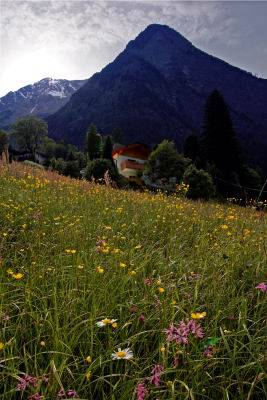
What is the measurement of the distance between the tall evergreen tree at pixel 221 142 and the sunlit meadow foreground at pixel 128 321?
2387 inches

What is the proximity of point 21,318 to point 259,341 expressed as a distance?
156cm

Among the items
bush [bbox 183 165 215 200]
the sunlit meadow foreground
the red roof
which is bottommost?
bush [bbox 183 165 215 200]

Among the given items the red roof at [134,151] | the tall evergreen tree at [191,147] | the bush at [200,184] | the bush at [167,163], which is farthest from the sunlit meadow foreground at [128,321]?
the red roof at [134,151]

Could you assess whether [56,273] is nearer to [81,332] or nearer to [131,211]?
[81,332]

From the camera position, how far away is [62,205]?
271 inches

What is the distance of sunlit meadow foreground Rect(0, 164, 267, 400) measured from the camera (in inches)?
90.8

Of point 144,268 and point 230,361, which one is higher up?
point 144,268

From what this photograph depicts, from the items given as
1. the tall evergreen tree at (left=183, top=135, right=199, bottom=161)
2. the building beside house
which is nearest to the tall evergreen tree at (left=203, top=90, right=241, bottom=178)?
the tall evergreen tree at (left=183, top=135, right=199, bottom=161)

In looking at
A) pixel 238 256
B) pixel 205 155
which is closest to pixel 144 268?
pixel 238 256

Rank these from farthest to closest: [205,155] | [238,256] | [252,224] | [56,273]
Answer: [205,155] < [252,224] < [238,256] < [56,273]

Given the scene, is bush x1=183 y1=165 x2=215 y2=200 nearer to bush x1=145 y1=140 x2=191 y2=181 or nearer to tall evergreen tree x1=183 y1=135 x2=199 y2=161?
bush x1=145 y1=140 x2=191 y2=181

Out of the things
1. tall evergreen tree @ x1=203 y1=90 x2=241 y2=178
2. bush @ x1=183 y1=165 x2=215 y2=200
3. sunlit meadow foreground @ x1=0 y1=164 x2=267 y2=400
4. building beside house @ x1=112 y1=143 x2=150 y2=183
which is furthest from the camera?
building beside house @ x1=112 y1=143 x2=150 y2=183

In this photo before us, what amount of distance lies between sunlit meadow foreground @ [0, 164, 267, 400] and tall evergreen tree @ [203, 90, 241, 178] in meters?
60.6

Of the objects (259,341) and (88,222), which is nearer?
(259,341)
